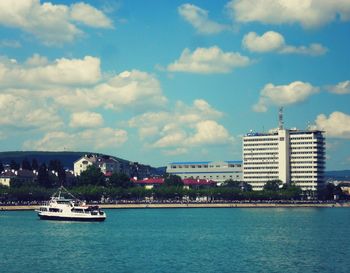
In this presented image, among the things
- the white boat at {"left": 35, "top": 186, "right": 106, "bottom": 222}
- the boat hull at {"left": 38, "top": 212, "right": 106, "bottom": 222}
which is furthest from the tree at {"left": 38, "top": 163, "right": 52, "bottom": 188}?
the boat hull at {"left": 38, "top": 212, "right": 106, "bottom": 222}

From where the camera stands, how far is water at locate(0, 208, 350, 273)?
55.2 meters

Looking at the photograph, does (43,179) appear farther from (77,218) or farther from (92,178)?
(77,218)

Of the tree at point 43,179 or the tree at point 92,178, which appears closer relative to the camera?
the tree at point 43,179

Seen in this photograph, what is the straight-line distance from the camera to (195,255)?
6241 centimetres

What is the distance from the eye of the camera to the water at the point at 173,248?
5519 centimetres

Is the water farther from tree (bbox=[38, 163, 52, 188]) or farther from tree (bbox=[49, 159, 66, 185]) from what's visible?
tree (bbox=[49, 159, 66, 185])

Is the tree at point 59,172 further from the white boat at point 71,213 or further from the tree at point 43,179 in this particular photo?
the white boat at point 71,213

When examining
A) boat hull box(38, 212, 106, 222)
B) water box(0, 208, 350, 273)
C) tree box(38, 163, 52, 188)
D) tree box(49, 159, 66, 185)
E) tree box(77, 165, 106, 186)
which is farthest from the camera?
tree box(77, 165, 106, 186)

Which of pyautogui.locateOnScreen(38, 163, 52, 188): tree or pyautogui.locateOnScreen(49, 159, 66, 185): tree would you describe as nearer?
pyautogui.locateOnScreen(38, 163, 52, 188): tree

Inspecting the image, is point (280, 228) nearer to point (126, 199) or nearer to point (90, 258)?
point (90, 258)

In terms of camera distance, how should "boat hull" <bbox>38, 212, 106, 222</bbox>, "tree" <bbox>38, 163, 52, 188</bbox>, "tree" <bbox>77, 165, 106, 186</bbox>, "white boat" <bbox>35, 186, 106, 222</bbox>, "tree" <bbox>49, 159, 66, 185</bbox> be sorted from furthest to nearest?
"tree" <bbox>77, 165, 106, 186</bbox>, "tree" <bbox>49, 159, 66, 185</bbox>, "tree" <bbox>38, 163, 52, 188</bbox>, "white boat" <bbox>35, 186, 106, 222</bbox>, "boat hull" <bbox>38, 212, 106, 222</bbox>

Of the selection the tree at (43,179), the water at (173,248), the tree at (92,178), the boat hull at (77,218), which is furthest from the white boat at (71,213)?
the tree at (92,178)

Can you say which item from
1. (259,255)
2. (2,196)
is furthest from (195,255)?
(2,196)

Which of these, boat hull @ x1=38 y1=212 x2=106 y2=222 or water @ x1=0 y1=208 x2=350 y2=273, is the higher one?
boat hull @ x1=38 y1=212 x2=106 y2=222
